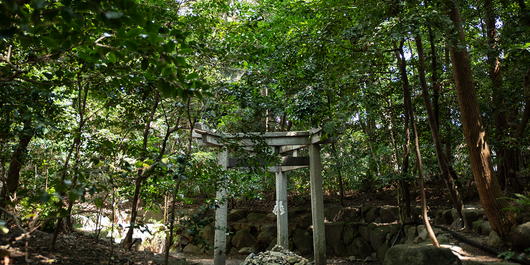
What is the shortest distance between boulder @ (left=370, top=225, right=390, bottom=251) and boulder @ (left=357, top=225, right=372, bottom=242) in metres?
0.16

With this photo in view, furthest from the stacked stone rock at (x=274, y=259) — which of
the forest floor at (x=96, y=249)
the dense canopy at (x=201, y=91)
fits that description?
the dense canopy at (x=201, y=91)

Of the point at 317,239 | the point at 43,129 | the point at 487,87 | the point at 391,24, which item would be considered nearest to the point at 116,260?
the point at 43,129

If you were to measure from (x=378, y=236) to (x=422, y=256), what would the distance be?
5.20m

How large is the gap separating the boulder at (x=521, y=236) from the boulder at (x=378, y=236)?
451 cm

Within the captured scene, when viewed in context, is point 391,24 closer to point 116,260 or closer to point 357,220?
point 116,260

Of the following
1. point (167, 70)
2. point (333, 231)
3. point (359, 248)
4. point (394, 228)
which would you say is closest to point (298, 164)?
point (333, 231)

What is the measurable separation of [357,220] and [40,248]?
335 inches

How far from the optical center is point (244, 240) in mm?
9680

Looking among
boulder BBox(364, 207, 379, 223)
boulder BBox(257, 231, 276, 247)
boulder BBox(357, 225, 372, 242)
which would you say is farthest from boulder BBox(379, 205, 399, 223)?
boulder BBox(257, 231, 276, 247)

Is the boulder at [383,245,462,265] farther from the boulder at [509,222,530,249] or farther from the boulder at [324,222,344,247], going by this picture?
the boulder at [324,222,344,247]

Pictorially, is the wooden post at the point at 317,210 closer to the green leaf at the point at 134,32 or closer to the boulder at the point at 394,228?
the boulder at the point at 394,228

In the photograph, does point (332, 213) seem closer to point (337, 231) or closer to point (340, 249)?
point (337, 231)

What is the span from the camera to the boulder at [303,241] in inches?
363

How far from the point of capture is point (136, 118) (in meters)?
4.01
